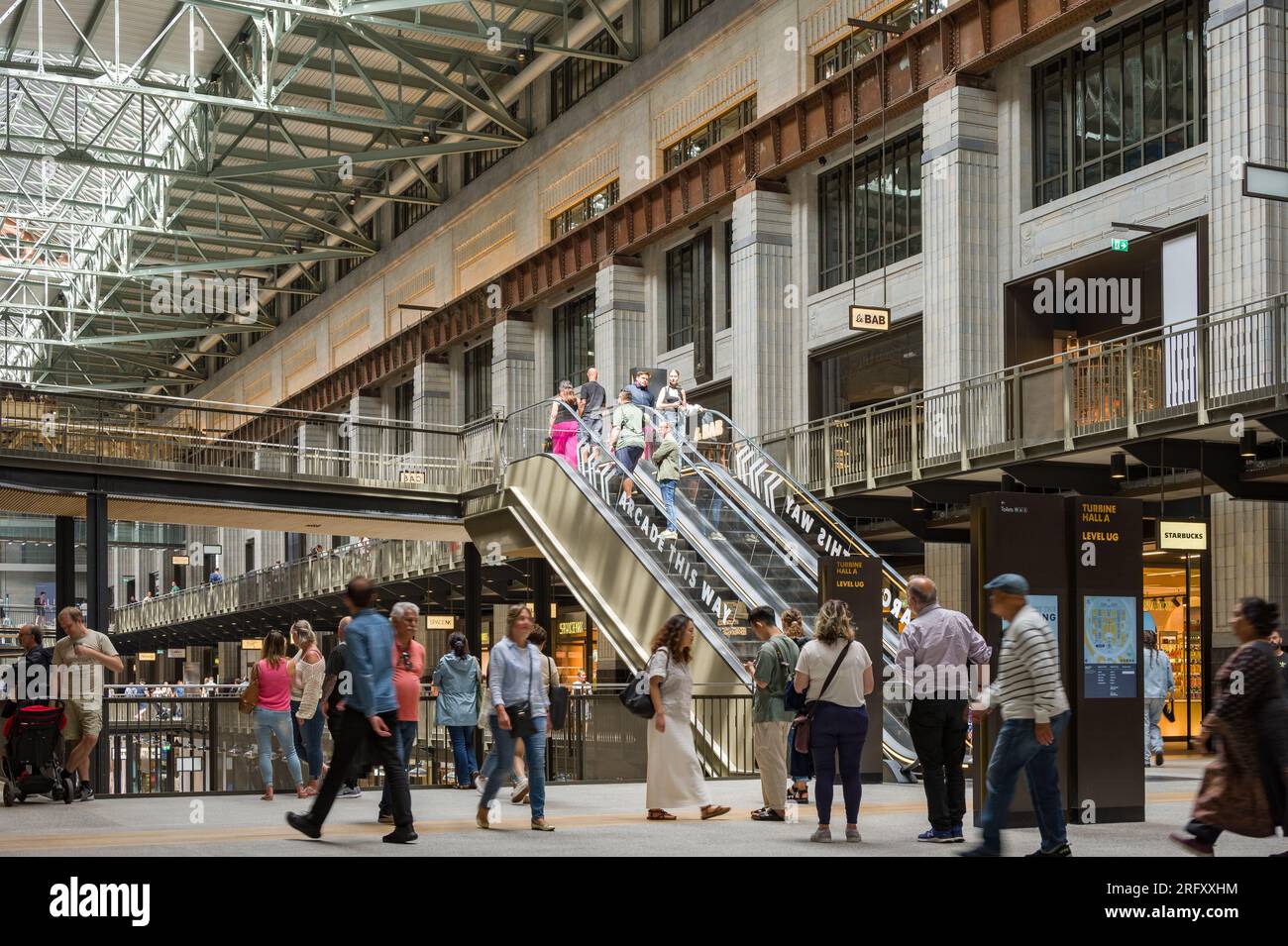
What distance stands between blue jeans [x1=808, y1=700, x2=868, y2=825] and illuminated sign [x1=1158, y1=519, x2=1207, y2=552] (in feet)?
33.8

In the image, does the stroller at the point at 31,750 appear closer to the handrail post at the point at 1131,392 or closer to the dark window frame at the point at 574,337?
the handrail post at the point at 1131,392

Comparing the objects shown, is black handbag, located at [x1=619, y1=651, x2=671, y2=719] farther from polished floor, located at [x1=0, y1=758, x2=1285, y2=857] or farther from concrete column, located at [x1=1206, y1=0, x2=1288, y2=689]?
concrete column, located at [x1=1206, y1=0, x2=1288, y2=689]

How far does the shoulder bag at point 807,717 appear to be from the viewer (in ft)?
38.0

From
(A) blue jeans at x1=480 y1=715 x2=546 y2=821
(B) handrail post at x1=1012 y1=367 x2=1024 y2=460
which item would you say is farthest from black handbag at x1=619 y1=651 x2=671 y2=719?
(B) handrail post at x1=1012 y1=367 x2=1024 y2=460

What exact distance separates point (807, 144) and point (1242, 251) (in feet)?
37.4

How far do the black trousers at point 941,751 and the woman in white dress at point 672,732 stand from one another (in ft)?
8.07

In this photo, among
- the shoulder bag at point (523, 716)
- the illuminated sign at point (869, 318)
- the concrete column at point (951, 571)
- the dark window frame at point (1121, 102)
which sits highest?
the dark window frame at point (1121, 102)

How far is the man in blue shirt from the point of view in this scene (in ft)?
35.1

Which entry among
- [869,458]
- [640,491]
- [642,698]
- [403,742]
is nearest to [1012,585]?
[642,698]

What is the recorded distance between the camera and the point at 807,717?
12766 mm

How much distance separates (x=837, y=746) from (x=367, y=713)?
3538 mm
